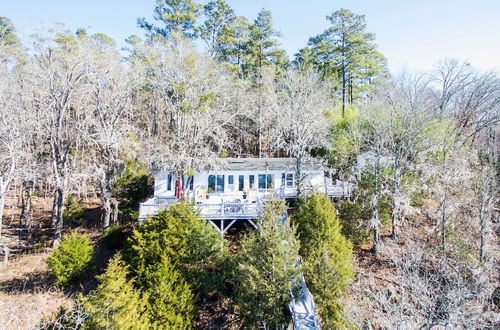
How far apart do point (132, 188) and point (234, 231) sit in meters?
9.17

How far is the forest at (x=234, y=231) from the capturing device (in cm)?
1017

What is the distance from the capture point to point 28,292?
13.9 m

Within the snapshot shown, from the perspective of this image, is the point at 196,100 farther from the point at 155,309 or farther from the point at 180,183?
the point at 155,309

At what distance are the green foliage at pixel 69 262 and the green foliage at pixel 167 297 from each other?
16.5 ft

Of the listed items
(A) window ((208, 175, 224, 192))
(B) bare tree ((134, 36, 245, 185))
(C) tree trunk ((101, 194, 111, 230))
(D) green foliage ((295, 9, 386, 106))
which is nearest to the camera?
(C) tree trunk ((101, 194, 111, 230))

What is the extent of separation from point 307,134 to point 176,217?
1056 cm

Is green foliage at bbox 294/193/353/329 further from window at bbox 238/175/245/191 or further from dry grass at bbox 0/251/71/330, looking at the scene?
dry grass at bbox 0/251/71/330

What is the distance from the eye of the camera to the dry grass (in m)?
12.0

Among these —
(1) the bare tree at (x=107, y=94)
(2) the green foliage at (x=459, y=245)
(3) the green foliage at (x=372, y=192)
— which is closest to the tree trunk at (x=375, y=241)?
(3) the green foliage at (x=372, y=192)

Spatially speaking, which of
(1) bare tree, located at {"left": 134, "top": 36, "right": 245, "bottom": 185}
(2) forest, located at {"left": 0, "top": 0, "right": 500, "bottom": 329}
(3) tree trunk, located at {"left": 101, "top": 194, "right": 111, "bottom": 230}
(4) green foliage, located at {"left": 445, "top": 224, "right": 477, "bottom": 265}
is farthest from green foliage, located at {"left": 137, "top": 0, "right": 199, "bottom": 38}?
(4) green foliage, located at {"left": 445, "top": 224, "right": 477, "bottom": 265}

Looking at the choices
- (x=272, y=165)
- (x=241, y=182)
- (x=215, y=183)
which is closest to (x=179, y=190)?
(x=215, y=183)

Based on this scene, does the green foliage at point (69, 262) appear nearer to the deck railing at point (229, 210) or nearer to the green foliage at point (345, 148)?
the deck railing at point (229, 210)

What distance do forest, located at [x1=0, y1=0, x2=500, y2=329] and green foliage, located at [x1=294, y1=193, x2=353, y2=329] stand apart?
7 cm

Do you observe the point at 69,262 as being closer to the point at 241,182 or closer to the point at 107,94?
the point at 107,94
